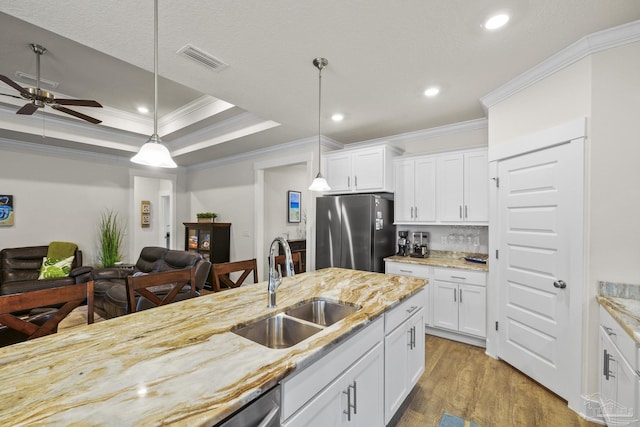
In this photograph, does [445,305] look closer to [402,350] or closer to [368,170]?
[402,350]

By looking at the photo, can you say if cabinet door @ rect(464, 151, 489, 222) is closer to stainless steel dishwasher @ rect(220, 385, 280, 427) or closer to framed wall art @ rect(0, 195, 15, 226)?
stainless steel dishwasher @ rect(220, 385, 280, 427)

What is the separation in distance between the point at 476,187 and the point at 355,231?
150 cm

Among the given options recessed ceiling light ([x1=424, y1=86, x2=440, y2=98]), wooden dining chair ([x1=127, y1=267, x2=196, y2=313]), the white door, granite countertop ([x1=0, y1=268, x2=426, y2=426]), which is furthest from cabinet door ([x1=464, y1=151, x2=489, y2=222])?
wooden dining chair ([x1=127, y1=267, x2=196, y2=313])

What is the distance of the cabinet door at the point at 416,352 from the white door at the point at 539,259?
3.29 feet

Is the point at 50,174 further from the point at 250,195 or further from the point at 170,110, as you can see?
the point at 250,195

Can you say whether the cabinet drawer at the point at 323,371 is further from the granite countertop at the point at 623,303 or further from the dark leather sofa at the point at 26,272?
the dark leather sofa at the point at 26,272

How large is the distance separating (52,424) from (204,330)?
60cm

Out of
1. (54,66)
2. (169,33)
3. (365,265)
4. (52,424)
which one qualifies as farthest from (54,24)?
(365,265)

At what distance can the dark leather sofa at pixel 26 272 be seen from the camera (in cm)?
371

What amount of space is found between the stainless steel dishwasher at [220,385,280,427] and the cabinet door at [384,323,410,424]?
93 cm

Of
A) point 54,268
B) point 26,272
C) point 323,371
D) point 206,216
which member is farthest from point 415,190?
point 26,272

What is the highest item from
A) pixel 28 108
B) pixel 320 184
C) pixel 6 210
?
pixel 28 108

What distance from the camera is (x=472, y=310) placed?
2965 millimetres

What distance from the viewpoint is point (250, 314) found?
1.46 meters
